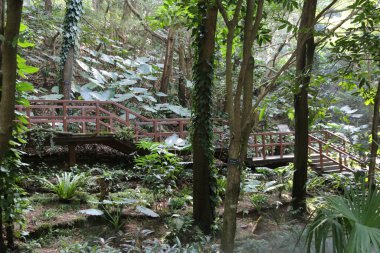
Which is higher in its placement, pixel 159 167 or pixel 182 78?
pixel 182 78

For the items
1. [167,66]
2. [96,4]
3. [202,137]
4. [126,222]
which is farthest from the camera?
[96,4]

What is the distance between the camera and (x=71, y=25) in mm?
12281

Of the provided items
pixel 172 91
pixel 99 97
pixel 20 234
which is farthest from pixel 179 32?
pixel 20 234

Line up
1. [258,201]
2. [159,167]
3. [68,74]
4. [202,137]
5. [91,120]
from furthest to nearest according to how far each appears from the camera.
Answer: [68,74]
[91,120]
[258,201]
[159,167]
[202,137]

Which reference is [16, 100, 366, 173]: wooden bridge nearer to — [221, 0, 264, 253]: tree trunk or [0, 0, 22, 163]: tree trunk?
[221, 0, 264, 253]: tree trunk

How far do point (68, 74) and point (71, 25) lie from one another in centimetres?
167

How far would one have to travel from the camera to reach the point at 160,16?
267 inches

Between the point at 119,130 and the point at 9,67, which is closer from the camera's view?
the point at 9,67

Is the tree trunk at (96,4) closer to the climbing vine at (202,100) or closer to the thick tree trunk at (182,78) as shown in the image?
the thick tree trunk at (182,78)

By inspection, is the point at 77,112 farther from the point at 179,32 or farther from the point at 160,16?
the point at 160,16

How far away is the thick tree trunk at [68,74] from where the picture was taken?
41.5ft

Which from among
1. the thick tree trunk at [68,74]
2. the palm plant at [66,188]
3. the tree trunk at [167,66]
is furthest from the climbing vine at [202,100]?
the tree trunk at [167,66]

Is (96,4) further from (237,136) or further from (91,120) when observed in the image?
(237,136)

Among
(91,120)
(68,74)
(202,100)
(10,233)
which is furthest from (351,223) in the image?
(68,74)
